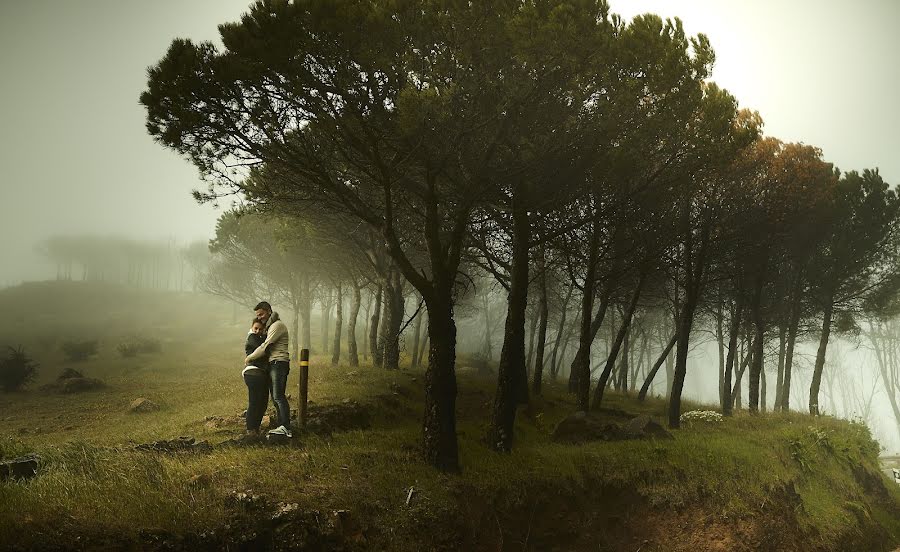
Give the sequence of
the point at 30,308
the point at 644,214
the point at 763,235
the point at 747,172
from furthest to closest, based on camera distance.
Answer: the point at 30,308, the point at 763,235, the point at 747,172, the point at 644,214

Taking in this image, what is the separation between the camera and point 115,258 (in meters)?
82.9

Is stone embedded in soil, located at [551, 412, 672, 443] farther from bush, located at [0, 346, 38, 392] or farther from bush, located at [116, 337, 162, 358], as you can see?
bush, located at [116, 337, 162, 358]

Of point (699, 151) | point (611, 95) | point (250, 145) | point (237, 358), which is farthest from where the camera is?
point (237, 358)

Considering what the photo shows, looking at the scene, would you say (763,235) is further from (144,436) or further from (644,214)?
(144,436)

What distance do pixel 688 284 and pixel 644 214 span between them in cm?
305

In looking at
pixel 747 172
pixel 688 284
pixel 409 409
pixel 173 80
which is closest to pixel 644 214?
pixel 688 284

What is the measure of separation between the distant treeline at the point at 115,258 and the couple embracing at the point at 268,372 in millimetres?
72839

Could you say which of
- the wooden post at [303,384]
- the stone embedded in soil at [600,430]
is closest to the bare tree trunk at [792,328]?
the stone embedded in soil at [600,430]

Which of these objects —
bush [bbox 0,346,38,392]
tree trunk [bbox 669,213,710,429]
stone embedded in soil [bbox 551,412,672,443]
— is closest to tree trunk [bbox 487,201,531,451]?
stone embedded in soil [bbox 551,412,672,443]

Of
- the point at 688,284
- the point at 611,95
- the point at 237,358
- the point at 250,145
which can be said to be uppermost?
the point at 611,95

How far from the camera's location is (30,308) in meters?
55.1

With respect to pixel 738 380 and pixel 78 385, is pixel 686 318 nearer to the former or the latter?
pixel 738 380

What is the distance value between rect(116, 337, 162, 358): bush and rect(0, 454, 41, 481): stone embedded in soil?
30.1 m

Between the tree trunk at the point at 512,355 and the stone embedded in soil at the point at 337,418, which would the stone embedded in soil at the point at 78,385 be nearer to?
the stone embedded in soil at the point at 337,418
